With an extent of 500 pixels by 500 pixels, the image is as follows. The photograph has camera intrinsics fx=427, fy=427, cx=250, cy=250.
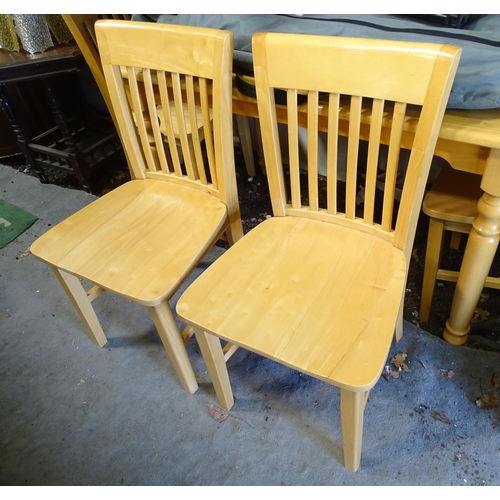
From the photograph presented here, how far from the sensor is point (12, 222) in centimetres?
202

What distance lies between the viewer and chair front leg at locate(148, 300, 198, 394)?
108cm

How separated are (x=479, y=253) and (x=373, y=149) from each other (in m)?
0.38

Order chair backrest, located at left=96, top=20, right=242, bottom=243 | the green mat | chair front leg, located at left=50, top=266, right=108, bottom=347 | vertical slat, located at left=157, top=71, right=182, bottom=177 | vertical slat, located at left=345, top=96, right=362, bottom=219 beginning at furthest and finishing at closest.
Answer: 1. the green mat
2. chair front leg, located at left=50, top=266, right=108, bottom=347
3. vertical slat, located at left=157, top=71, right=182, bottom=177
4. chair backrest, located at left=96, top=20, right=242, bottom=243
5. vertical slat, located at left=345, top=96, right=362, bottom=219

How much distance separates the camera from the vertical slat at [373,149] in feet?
2.89

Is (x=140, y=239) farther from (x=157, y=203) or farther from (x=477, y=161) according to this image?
(x=477, y=161)

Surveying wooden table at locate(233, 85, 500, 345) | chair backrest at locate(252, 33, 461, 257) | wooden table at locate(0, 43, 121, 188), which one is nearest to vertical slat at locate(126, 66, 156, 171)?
wooden table at locate(233, 85, 500, 345)

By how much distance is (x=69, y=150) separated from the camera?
2.01 m

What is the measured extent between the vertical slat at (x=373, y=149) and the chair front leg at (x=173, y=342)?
0.55 metres

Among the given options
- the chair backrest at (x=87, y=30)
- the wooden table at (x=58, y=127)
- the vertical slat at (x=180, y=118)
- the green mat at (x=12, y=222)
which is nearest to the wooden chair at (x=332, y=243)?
the vertical slat at (x=180, y=118)

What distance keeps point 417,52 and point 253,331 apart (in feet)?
2.04

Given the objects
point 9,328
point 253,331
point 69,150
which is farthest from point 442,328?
point 69,150

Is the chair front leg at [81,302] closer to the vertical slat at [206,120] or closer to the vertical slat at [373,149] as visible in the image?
the vertical slat at [206,120]

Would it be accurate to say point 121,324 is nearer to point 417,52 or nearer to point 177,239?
point 177,239

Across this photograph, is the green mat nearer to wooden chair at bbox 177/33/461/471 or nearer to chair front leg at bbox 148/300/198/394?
chair front leg at bbox 148/300/198/394
